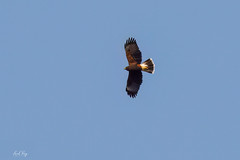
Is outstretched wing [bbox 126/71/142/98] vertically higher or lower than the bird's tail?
lower

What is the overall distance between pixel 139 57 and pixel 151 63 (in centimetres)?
85

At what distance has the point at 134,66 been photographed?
202 feet

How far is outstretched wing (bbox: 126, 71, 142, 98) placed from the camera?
62.0 meters

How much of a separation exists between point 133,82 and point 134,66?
112cm

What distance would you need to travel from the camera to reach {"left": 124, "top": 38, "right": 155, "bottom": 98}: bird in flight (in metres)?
61.6

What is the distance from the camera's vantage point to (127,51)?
61.6 m

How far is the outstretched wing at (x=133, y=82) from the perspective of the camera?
6200 cm

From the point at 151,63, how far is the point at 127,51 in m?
1.54

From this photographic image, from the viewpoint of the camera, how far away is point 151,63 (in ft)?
203

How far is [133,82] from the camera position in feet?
204

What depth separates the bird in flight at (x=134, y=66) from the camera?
6156 cm

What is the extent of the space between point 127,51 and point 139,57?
2.43ft

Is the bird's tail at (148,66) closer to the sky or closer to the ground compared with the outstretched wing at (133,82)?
closer to the sky

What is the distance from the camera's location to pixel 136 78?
6206 cm
